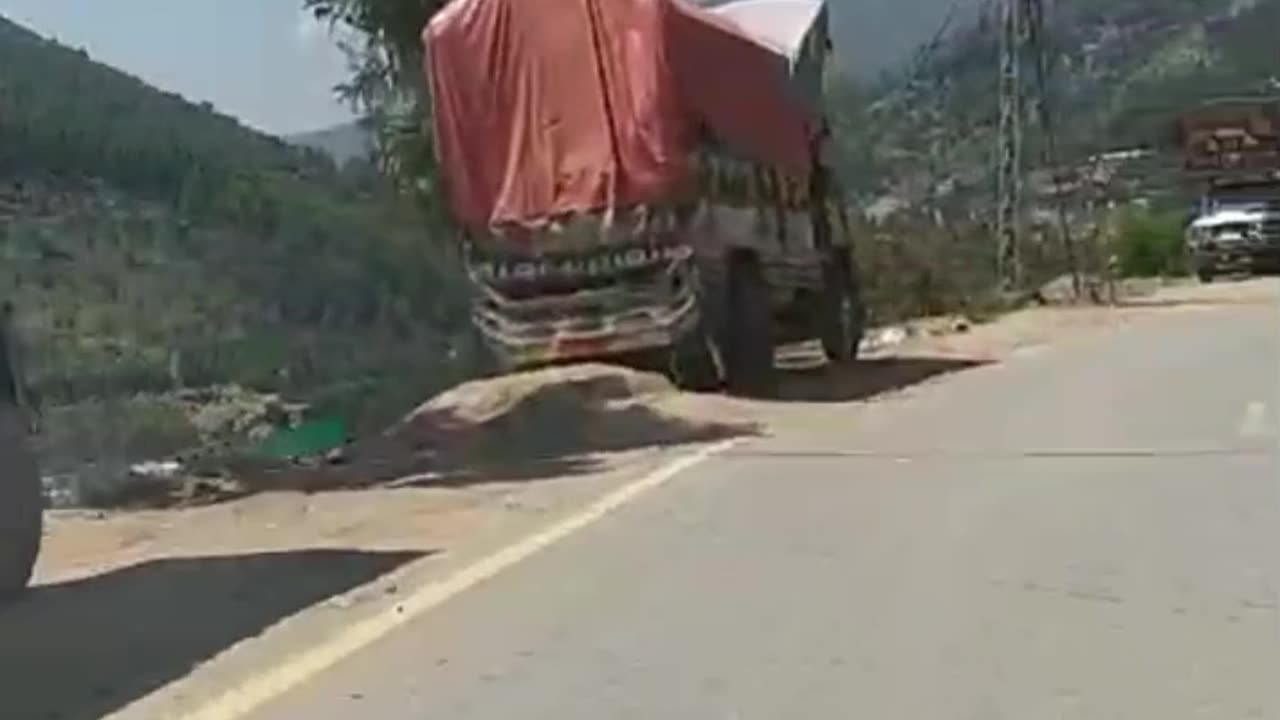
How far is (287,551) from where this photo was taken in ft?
39.6

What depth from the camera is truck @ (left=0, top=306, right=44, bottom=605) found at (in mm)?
10430

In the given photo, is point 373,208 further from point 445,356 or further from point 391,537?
point 391,537

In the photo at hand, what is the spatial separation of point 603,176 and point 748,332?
2796 millimetres

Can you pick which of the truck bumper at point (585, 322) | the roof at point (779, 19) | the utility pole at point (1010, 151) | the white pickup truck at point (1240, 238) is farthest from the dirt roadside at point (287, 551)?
the white pickup truck at point (1240, 238)

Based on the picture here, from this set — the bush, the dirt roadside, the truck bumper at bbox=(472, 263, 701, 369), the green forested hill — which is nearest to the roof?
the truck bumper at bbox=(472, 263, 701, 369)

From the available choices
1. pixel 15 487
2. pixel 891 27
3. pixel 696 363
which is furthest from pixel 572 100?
pixel 891 27

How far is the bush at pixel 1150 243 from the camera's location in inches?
2719

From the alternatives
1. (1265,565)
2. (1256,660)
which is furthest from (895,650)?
(1265,565)

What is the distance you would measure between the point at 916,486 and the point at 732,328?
8.88 m

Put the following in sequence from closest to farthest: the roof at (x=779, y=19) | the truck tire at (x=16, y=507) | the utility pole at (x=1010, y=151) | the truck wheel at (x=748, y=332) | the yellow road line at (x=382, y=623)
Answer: the yellow road line at (x=382, y=623) → the truck tire at (x=16, y=507) → the truck wheel at (x=748, y=332) → the roof at (x=779, y=19) → the utility pole at (x=1010, y=151)

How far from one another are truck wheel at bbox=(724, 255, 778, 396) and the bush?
46.2 metres

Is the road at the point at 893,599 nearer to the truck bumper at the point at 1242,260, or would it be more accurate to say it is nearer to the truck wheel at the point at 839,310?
the truck wheel at the point at 839,310

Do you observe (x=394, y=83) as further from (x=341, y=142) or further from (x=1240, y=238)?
(x=1240, y=238)

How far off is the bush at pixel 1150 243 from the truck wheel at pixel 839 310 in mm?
40678
